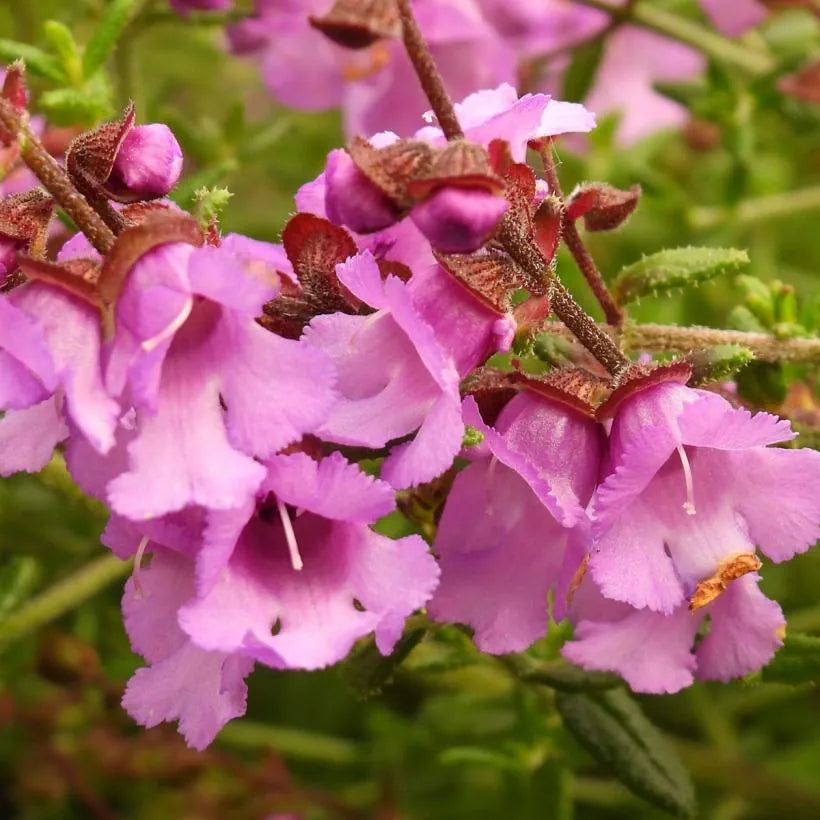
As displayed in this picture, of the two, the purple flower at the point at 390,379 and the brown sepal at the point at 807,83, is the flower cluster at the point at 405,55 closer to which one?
the brown sepal at the point at 807,83

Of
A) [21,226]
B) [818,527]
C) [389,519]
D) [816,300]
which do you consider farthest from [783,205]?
[21,226]

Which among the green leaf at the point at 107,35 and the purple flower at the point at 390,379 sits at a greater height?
the purple flower at the point at 390,379

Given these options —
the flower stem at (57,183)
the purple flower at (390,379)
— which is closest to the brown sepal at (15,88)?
the flower stem at (57,183)

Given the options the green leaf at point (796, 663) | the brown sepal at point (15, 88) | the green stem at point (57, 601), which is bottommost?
the green stem at point (57, 601)

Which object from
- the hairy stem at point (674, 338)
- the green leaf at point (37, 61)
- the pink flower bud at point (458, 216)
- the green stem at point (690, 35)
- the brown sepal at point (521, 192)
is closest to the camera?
the pink flower bud at point (458, 216)

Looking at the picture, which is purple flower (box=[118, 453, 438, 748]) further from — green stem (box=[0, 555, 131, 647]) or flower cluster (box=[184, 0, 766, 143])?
flower cluster (box=[184, 0, 766, 143])

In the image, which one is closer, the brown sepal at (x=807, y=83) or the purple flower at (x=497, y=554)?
the purple flower at (x=497, y=554)

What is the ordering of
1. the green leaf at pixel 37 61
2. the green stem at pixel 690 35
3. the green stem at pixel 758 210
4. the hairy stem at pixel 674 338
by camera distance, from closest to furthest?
1. the hairy stem at pixel 674 338
2. the green leaf at pixel 37 61
3. the green stem at pixel 690 35
4. the green stem at pixel 758 210
